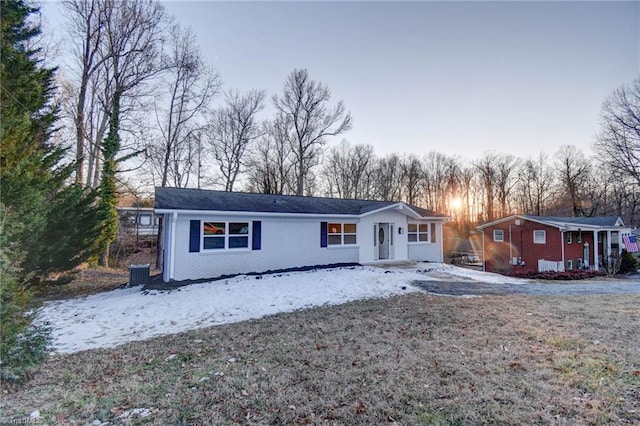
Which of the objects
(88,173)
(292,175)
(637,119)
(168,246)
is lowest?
(168,246)

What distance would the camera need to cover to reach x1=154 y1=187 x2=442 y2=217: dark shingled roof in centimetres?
1170

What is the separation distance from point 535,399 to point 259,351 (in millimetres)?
3834

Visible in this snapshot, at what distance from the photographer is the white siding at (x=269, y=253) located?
1127cm

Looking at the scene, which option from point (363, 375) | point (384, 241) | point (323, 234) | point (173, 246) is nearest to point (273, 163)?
point (384, 241)

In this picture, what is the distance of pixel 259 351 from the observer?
515cm

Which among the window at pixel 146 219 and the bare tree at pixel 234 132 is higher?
the bare tree at pixel 234 132

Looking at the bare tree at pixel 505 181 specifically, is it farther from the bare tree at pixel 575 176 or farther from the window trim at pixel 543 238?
the window trim at pixel 543 238

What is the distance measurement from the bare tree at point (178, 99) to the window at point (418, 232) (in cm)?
1643

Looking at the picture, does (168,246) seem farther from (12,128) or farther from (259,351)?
(259,351)

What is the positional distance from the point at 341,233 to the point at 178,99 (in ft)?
51.7

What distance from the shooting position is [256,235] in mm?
12805

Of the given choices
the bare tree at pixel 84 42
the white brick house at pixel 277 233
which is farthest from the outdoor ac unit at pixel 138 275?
the bare tree at pixel 84 42

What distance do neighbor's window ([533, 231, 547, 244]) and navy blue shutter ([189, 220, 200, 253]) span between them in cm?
2312

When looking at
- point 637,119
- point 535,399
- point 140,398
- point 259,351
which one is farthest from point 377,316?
point 637,119
